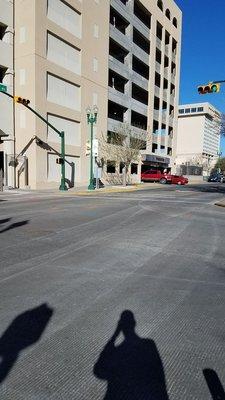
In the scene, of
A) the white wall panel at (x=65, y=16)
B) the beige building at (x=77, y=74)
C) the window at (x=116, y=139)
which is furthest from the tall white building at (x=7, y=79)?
the window at (x=116, y=139)

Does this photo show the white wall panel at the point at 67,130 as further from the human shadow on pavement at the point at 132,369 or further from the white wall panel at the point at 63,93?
the human shadow on pavement at the point at 132,369

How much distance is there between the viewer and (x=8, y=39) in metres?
31.2

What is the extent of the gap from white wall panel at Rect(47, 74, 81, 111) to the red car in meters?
19.9

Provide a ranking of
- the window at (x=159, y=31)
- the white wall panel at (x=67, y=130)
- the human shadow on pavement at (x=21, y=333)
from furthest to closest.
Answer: the window at (x=159, y=31)
the white wall panel at (x=67, y=130)
the human shadow on pavement at (x=21, y=333)

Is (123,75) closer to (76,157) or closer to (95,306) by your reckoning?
(76,157)

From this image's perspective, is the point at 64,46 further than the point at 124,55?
No

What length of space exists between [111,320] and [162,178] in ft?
162

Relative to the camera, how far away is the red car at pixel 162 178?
52.2m

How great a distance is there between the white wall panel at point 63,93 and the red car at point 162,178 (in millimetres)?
19851

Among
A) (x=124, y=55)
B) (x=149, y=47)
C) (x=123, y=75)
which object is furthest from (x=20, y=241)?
(x=149, y=47)

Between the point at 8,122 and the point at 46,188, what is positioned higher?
the point at 8,122

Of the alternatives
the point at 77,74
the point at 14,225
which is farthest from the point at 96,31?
the point at 14,225

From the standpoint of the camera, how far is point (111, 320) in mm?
4148

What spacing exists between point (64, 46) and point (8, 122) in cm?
967
